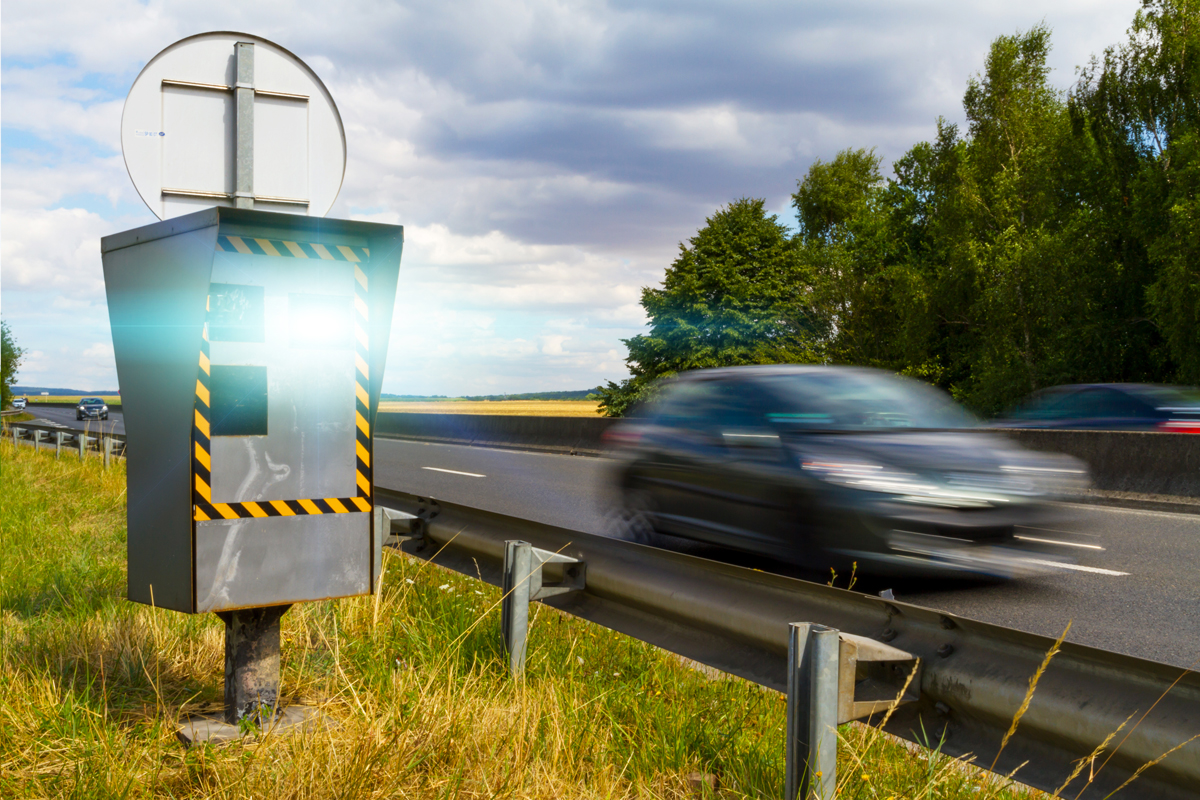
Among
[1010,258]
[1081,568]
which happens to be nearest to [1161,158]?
[1010,258]

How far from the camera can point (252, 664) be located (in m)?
3.41

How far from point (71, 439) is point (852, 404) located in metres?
17.0

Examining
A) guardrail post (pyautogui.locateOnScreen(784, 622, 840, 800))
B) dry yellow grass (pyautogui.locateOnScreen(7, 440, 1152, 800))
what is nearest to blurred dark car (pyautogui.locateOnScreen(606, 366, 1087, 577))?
dry yellow grass (pyautogui.locateOnScreen(7, 440, 1152, 800))

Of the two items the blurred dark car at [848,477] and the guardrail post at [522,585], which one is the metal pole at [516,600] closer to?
the guardrail post at [522,585]

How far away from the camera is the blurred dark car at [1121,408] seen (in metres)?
12.4

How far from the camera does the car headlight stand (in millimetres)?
5789

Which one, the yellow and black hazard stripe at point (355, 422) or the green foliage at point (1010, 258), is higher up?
the green foliage at point (1010, 258)

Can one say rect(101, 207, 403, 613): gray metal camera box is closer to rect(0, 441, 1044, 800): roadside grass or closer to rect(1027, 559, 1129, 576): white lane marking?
rect(0, 441, 1044, 800): roadside grass

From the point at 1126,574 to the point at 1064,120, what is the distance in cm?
3766

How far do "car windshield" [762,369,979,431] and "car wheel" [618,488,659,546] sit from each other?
153 cm

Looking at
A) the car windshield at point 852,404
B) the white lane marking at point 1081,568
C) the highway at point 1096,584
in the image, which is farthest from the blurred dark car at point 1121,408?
the car windshield at point 852,404

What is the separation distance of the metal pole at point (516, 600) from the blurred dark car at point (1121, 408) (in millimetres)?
11245

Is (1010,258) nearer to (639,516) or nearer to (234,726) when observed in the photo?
(639,516)

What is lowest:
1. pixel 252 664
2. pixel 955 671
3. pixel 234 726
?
pixel 234 726
